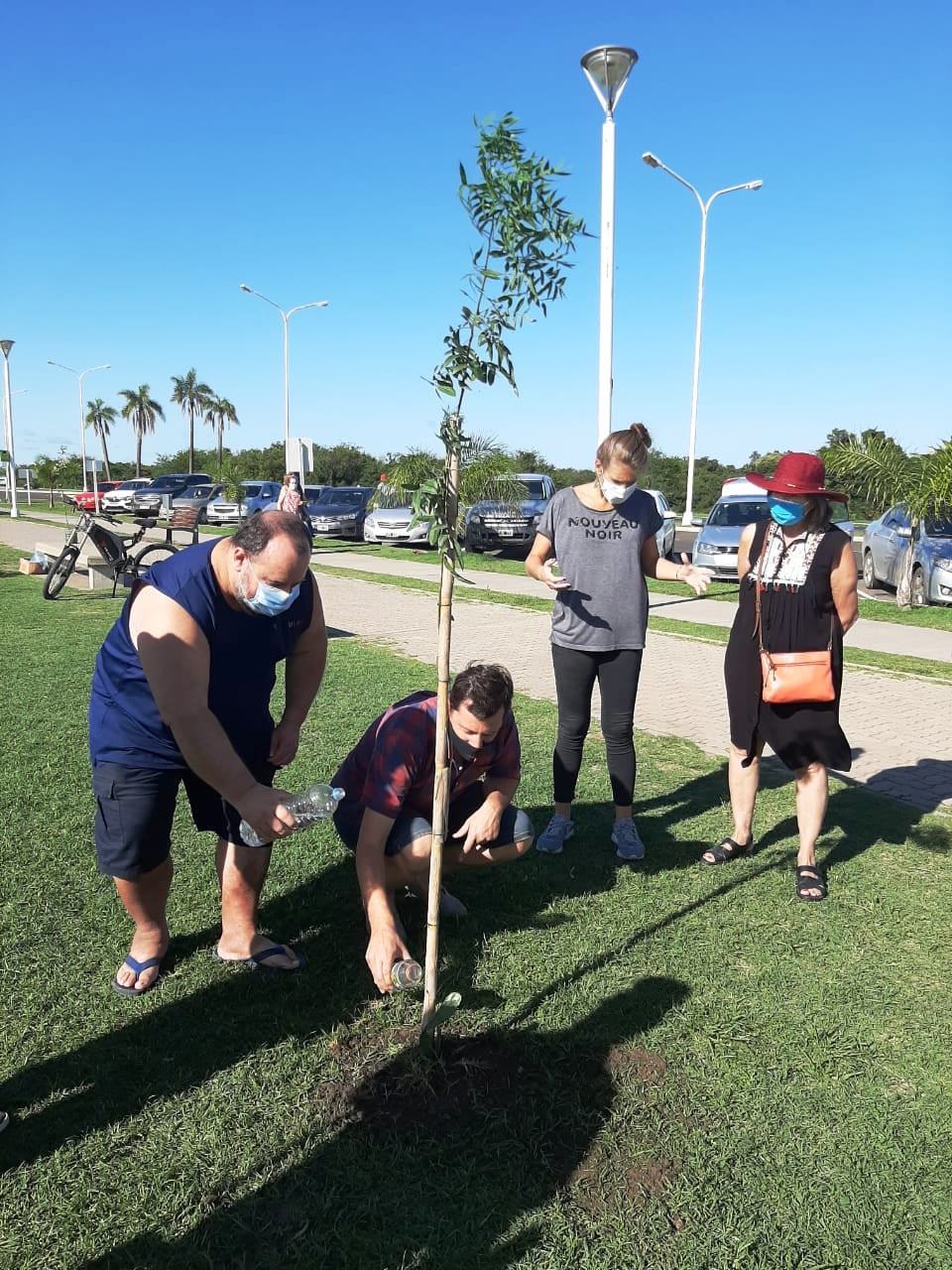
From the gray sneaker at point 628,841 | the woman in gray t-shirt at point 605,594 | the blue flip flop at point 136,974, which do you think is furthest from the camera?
the gray sneaker at point 628,841

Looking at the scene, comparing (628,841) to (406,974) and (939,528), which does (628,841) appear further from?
(939,528)

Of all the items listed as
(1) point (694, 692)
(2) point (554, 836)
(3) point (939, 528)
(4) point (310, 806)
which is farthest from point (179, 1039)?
(3) point (939, 528)

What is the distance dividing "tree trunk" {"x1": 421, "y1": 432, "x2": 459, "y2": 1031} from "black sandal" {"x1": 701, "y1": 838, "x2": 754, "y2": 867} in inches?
75.9

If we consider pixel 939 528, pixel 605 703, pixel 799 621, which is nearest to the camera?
pixel 799 621

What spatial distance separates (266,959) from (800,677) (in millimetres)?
2343

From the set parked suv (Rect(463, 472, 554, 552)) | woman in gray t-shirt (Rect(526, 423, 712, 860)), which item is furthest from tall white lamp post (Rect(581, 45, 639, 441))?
parked suv (Rect(463, 472, 554, 552))

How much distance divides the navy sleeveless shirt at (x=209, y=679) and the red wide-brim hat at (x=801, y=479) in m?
1.93

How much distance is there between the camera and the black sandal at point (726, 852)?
417 centimetres

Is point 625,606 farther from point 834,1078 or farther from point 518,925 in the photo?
point 834,1078

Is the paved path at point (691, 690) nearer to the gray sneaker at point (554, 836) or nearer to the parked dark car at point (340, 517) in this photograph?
the gray sneaker at point (554, 836)

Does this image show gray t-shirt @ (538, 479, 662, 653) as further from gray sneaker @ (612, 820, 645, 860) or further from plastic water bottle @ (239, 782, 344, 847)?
plastic water bottle @ (239, 782, 344, 847)

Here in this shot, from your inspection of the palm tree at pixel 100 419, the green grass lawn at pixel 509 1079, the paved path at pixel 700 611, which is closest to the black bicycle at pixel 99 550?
the paved path at pixel 700 611

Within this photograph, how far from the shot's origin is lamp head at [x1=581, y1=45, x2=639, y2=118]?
28.7 feet

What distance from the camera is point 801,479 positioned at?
3645mm
